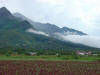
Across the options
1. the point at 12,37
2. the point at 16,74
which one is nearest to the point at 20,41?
the point at 12,37

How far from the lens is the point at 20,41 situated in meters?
186

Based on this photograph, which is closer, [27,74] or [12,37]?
[27,74]

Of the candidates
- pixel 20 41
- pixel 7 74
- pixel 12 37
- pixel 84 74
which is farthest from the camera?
pixel 12 37

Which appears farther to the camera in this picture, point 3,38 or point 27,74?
point 3,38

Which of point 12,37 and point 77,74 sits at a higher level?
point 12,37

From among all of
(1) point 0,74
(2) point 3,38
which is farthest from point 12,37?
(1) point 0,74

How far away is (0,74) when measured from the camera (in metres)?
21.3

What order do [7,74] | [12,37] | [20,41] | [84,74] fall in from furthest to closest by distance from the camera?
[12,37], [20,41], [84,74], [7,74]

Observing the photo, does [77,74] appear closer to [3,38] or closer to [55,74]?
[55,74]

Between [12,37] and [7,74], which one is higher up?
[12,37]

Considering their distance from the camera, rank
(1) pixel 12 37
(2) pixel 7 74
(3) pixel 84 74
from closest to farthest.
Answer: (2) pixel 7 74
(3) pixel 84 74
(1) pixel 12 37

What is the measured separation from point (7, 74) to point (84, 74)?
862cm

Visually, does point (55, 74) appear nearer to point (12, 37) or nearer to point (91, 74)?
point (91, 74)

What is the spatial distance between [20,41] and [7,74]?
166m
